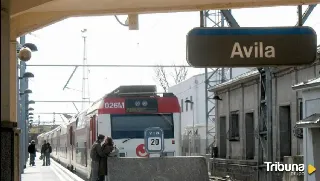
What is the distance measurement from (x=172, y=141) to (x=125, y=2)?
13425 millimetres

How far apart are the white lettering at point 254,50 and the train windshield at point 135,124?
42.1 ft

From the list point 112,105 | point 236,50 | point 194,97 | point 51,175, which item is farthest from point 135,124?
point 194,97

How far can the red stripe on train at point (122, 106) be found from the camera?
1878 cm

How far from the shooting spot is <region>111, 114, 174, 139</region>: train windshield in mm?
19062

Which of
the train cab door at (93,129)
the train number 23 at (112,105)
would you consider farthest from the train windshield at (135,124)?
the train cab door at (93,129)

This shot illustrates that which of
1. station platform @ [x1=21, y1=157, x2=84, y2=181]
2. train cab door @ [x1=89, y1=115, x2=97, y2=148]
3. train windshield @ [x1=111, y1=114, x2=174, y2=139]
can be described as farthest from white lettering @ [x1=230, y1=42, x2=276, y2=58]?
train cab door @ [x1=89, y1=115, x2=97, y2=148]

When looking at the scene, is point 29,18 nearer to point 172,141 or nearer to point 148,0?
point 148,0

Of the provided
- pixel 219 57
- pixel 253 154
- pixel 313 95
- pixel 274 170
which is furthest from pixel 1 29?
pixel 253 154

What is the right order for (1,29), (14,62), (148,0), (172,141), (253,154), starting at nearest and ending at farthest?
(1,29)
(14,62)
(148,0)
(172,141)
(253,154)

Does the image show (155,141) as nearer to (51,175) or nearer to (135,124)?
(135,124)

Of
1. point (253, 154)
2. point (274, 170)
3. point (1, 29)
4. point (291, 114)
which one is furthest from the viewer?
point (253, 154)

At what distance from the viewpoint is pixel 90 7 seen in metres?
6.27

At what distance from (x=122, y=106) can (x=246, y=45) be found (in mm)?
12887

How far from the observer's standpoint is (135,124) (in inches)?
757
